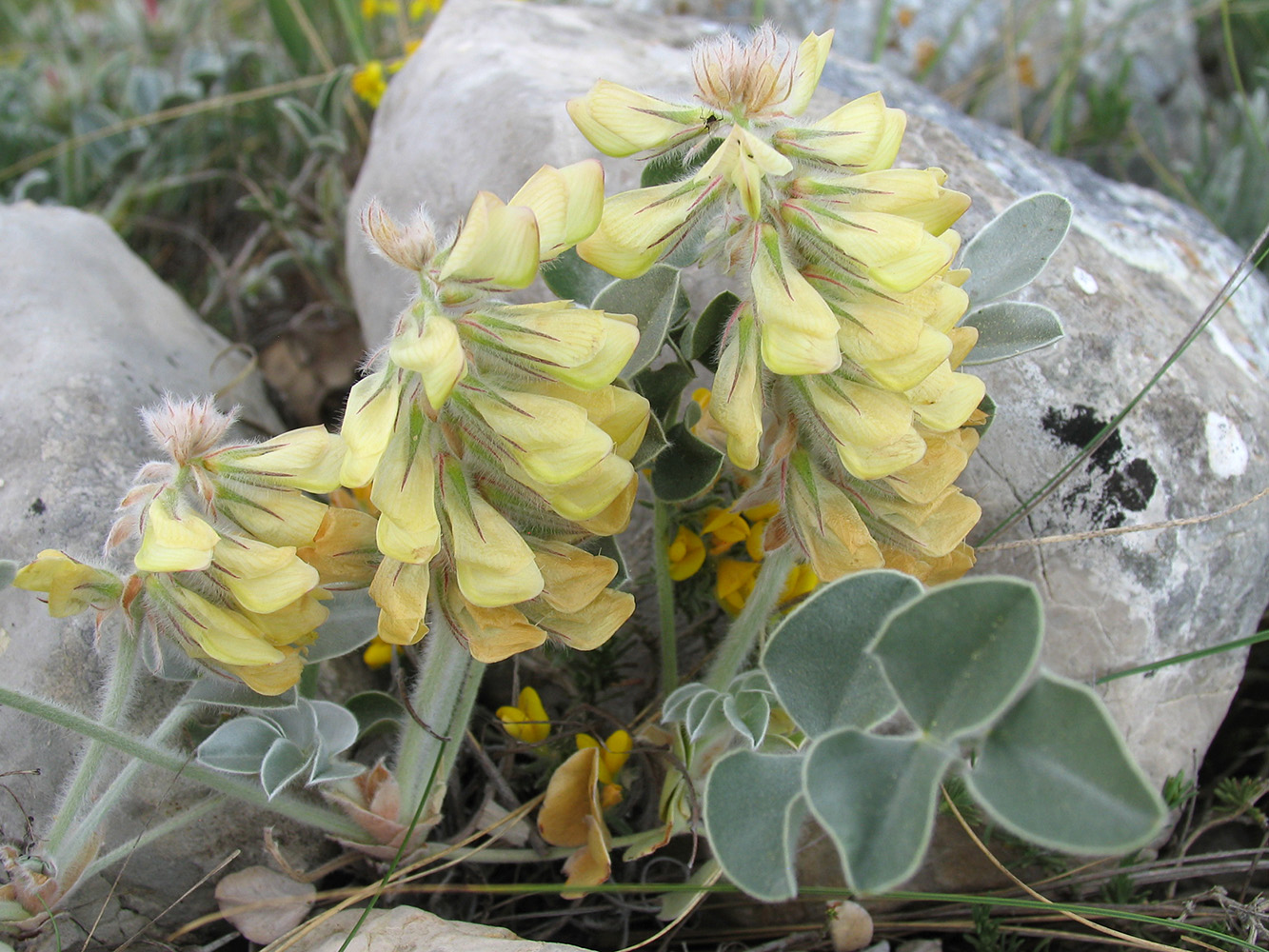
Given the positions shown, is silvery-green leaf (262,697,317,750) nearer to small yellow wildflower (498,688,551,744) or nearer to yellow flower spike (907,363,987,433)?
small yellow wildflower (498,688,551,744)

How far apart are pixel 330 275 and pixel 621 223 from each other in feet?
6.74

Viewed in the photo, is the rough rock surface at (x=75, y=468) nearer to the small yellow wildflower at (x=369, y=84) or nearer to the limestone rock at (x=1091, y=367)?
the limestone rock at (x=1091, y=367)

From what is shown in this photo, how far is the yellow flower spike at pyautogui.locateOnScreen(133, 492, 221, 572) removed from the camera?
130 centimetres

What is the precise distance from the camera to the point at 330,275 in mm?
3170

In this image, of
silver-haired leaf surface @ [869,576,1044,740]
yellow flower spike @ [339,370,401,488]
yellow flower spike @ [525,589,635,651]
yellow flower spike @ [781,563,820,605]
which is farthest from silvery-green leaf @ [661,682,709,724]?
yellow flower spike @ [339,370,401,488]

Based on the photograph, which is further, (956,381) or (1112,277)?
(1112,277)

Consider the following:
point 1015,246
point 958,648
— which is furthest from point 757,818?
point 1015,246

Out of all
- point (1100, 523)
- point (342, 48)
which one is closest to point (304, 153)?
point (342, 48)

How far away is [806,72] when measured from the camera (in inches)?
56.7

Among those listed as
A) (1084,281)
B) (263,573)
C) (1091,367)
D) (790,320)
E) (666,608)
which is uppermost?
(790,320)

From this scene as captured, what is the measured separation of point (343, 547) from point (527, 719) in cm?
62

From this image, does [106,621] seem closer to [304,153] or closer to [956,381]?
[956,381]

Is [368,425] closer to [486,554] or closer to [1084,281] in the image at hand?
[486,554]

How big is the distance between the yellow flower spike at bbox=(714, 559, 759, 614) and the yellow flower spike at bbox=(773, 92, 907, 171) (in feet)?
2.70
